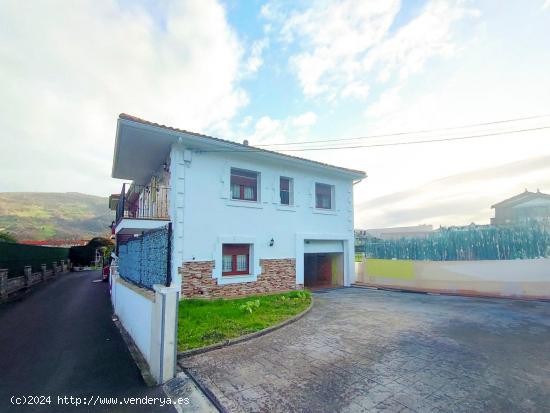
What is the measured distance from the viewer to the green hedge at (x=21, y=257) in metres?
14.7

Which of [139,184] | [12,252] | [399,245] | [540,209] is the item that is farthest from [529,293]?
[12,252]

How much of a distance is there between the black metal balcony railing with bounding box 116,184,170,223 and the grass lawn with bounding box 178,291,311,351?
3.56 m

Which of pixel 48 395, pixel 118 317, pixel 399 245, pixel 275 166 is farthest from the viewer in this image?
pixel 399 245

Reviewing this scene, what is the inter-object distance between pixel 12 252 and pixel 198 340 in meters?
16.2

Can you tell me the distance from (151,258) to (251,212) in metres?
5.83

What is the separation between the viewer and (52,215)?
78438mm

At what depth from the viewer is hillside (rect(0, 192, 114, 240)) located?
61188 millimetres

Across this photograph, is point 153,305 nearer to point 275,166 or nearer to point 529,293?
point 275,166

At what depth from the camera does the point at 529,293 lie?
35.4 feet

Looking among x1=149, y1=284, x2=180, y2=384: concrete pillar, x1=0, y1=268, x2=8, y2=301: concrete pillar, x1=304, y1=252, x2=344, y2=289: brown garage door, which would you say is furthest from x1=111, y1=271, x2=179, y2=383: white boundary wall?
x1=0, y1=268, x2=8, y2=301: concrete pillar

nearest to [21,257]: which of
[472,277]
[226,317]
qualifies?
[226,317]

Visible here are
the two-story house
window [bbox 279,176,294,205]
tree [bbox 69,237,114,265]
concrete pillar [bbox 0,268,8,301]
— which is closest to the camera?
the two-story house

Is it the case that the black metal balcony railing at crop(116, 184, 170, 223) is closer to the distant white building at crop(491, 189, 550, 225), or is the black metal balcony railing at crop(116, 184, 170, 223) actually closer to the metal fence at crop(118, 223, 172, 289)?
the metal fence at crop(118, 223, 172, 289)

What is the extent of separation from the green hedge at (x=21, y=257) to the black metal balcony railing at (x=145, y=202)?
6.03 m
